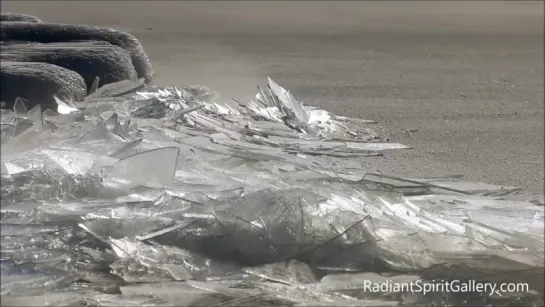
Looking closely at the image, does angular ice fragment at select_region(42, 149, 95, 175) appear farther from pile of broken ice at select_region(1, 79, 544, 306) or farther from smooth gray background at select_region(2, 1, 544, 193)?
smooth gray background at select_region(2, 1, 544, 193)

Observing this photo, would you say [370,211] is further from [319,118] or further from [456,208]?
[319,118]

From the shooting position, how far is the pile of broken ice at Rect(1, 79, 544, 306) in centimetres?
132

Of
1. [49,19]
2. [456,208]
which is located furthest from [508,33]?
[456,208]

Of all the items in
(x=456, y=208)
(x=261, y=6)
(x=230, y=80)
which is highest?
(x=261, y=6)

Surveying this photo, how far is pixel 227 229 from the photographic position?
142cm

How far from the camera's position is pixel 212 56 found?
364 cm

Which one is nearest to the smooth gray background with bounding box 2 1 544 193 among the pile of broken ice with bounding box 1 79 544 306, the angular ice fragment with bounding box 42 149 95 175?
the pile of broken ice with bounding box 1 79 544 306

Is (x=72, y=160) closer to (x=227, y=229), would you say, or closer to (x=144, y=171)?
(x=144, y=171)

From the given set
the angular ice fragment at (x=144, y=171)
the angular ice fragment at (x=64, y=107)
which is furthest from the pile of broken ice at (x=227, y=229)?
the angular ice fragment at (x=64, y=107)

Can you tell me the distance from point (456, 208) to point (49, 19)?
7.81 ft

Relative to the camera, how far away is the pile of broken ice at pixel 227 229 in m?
1.32

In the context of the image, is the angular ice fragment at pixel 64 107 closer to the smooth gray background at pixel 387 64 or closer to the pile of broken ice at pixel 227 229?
the pile of broken ice at pixel 227 229

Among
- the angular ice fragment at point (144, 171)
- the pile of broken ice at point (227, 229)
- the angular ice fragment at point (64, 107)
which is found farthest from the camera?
the angular ice fragment at point (64, 107)

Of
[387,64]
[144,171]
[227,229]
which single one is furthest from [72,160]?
[387,64]
